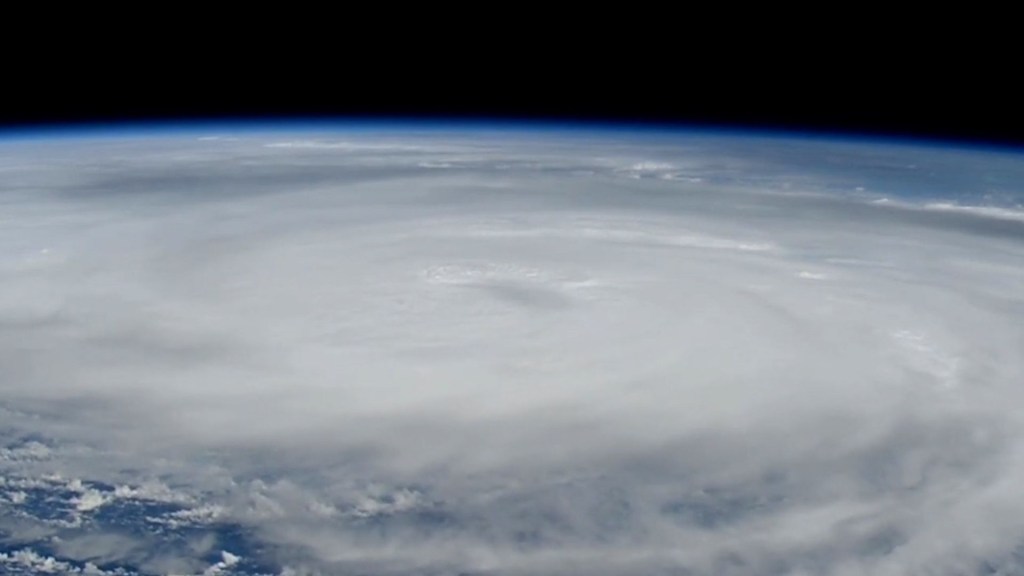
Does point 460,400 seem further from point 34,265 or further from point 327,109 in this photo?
point 327,109

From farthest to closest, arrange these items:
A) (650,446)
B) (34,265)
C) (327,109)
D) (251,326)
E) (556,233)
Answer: (327,109) < (556,233) < (34,265) < (251,326) < (650,446)

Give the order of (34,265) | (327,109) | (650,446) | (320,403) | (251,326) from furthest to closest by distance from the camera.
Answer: (327,109), (34,265), (251,326), (320,403), (650,446)

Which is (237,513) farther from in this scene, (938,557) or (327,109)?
(327,109)

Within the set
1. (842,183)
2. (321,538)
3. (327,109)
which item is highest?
(327,109)

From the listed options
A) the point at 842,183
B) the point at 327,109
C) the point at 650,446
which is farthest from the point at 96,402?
the point at 842,183

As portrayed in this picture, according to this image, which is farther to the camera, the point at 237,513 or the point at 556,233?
the point at 556,233

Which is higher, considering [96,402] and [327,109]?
[327,109]

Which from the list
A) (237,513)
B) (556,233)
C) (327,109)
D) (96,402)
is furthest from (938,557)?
(327,109)

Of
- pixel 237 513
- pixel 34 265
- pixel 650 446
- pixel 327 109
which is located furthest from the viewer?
pixel 327 109

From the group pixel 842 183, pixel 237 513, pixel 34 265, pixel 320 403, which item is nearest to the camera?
pixel 237 513
